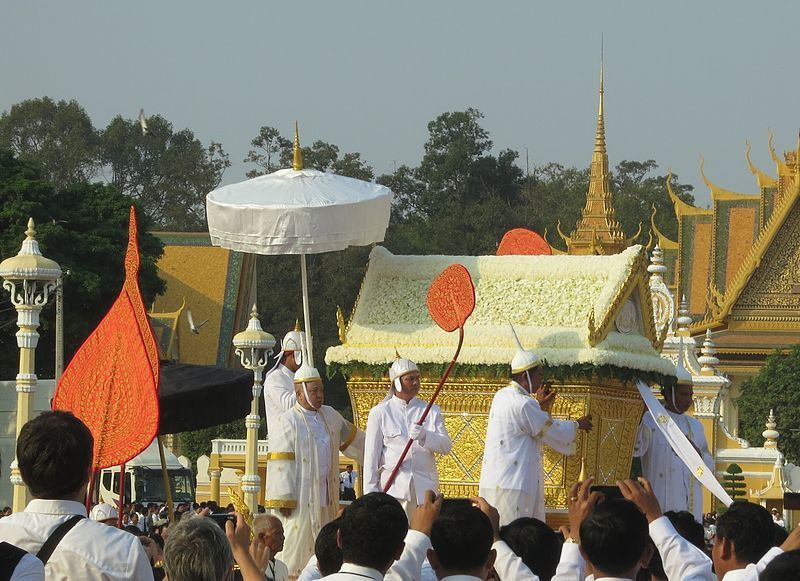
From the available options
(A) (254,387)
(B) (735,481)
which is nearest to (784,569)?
(A) (254,387)

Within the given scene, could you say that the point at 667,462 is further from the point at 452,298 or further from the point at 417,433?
the point at 417,433

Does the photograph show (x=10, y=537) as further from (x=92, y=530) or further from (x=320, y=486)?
(x=320, y=486)

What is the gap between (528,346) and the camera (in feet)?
43.6

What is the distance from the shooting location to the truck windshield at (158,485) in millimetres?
29125

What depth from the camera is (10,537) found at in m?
5.32

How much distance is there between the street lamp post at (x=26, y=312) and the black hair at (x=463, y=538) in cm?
644

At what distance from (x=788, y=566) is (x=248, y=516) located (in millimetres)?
9037

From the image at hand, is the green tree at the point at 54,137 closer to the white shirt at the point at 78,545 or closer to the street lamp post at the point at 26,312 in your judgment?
the street lamp post at the point at 26,312

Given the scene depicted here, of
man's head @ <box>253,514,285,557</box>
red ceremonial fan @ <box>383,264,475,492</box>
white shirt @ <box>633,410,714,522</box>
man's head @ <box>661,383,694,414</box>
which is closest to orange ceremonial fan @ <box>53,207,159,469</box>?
man's head @ <box>253,514,285,557</box>

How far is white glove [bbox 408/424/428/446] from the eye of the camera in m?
11.6

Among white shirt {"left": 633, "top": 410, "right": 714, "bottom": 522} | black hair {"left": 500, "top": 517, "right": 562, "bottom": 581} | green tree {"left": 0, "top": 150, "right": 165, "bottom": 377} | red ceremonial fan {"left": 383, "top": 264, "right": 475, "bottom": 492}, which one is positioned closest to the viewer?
black hair {"left": 500, "top": 517, "right": 562, "bottom": 581}

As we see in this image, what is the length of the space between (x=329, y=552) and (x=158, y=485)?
23.8 metres

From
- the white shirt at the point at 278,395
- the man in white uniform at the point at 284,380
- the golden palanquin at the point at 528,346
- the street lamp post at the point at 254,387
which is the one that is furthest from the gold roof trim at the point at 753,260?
the white shirt at the point at 278,395

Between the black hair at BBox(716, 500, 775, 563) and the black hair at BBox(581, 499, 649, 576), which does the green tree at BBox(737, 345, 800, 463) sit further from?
the black hair at BBox(581, 499, 649, 576)
